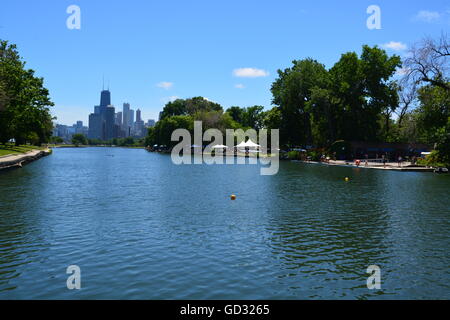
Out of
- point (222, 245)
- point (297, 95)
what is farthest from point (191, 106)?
point (222, 245)

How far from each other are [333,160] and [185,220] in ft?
224

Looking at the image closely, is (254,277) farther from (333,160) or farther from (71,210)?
(333,160)

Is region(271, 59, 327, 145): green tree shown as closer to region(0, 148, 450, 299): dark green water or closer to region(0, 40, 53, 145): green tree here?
region(0, 40, 53, 145): green tree

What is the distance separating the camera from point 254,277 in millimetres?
14273

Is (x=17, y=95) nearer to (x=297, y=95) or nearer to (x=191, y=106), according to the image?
(x=297, y=95)

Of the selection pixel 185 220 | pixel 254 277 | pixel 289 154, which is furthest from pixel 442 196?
pixel 289 154

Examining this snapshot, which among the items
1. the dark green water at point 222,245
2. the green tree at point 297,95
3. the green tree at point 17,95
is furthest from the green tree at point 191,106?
the dark green water at point 222,245

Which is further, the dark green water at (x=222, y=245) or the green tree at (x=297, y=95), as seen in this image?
the green tree at (x=297, y=95)

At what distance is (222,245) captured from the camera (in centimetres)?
1845

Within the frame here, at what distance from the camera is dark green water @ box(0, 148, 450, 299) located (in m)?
13.4

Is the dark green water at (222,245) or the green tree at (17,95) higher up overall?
the green tree at (17,95)

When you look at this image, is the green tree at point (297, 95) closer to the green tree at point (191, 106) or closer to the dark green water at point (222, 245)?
the green tree at point (191, 106)

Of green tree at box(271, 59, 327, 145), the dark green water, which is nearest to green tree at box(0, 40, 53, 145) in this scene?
the dark green water

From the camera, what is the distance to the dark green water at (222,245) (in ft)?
43.8
